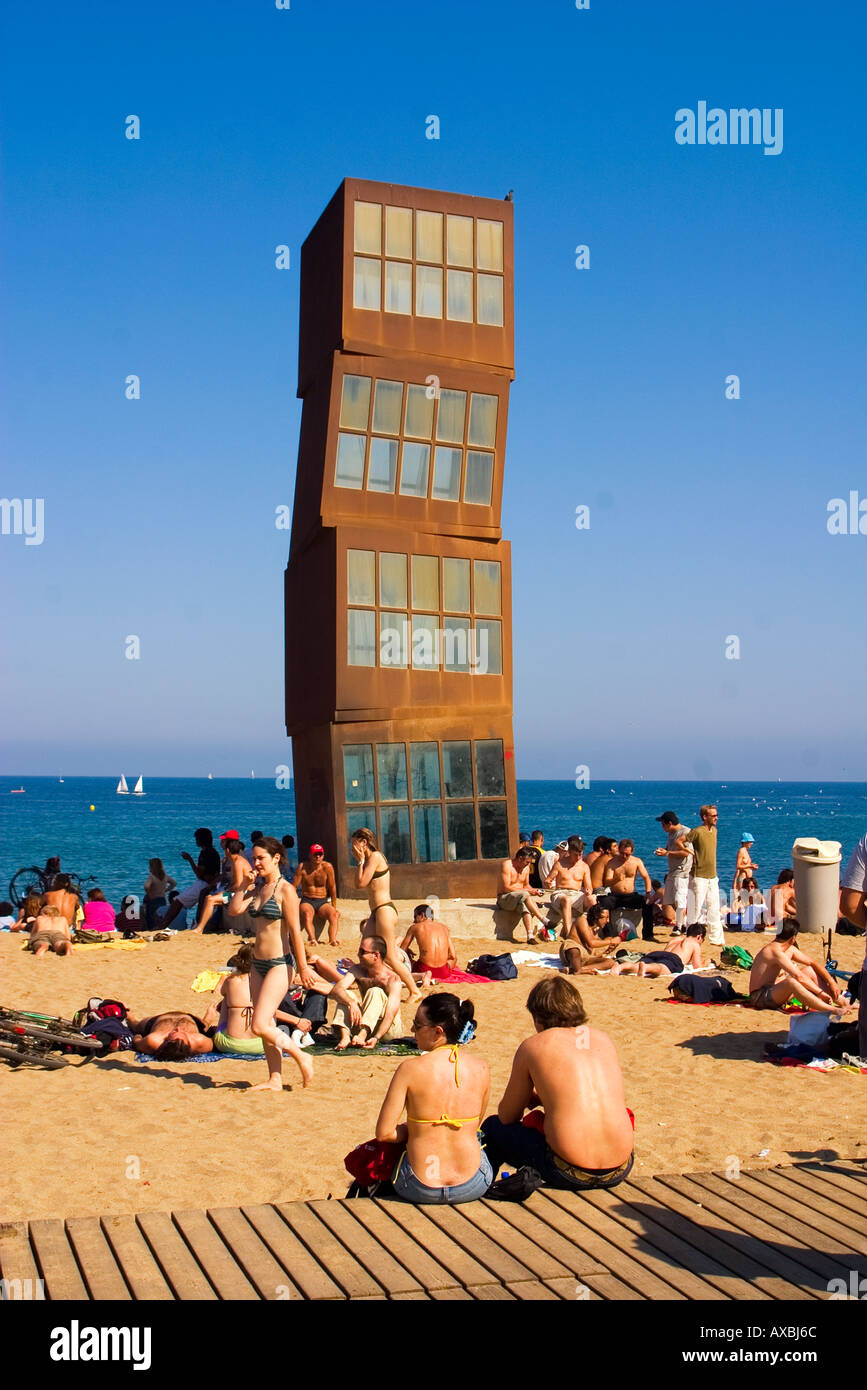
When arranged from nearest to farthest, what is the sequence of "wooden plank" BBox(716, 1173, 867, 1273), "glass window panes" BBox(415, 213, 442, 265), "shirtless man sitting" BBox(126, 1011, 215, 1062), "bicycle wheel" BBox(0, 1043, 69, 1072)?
"wooden plank" BBox(716, 1173, 867, 1273) < "bicycle wheel" BBox(0, 1043, 69, 1072) < "shirtless man sitting" BBox(126, 1011, 215, 1062) < "glass window panes" BBox(415, 213, 442, 265)

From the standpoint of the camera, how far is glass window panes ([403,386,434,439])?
20.3 m

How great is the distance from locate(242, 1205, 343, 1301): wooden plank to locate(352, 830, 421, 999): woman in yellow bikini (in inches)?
282

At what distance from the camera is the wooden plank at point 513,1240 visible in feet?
17.3

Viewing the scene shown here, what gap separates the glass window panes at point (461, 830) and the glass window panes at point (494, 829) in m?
0.18

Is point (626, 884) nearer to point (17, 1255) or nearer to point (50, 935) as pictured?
point (50, 935)

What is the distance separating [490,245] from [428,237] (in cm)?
111

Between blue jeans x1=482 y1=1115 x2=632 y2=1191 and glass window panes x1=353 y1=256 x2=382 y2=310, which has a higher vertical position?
→ glass window panes x1=353 y1=256 x2=382 y2=310

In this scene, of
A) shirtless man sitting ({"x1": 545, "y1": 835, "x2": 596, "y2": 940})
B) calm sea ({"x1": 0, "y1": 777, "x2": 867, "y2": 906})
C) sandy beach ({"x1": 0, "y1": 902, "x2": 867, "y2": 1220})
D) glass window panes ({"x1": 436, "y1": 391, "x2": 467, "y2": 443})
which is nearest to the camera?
sandy beach ({"x1": 0, "y1": 902, "x2": 867, "y2": 1220})

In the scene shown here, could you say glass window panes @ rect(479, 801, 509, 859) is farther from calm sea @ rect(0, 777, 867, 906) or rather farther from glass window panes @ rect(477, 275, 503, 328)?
calm sea @ rect(0, 777, 867, 906)

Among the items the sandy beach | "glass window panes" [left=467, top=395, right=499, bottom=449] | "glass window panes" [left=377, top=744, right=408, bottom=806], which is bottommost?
the sandy beach

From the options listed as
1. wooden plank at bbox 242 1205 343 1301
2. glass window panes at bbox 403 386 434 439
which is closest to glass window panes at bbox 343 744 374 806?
glass window panes at bbox 403 386 434 439
